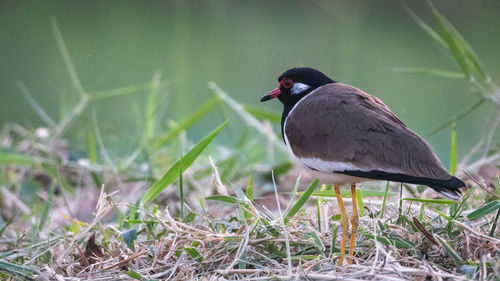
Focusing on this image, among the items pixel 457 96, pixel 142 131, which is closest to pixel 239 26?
pixel 457 96

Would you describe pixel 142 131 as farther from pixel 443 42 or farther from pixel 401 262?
pixel 401 262

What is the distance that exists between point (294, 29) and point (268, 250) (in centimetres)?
659

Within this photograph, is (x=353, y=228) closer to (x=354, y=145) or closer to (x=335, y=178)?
(x=335, y=178)

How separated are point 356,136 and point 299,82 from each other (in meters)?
Answer: 0.53

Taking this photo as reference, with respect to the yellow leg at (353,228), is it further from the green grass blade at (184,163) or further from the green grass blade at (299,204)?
the green grass blade at (184,163)

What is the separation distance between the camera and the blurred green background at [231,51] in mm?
6078

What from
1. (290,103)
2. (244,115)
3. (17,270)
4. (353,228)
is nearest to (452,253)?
(353,228)

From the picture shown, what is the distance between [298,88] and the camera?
282cm

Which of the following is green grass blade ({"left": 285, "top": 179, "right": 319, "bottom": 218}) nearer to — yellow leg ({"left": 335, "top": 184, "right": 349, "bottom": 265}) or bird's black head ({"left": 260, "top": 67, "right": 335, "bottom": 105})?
yellow leg ({"left": 335, "top": 184, "right": 349, "bottom": 265})

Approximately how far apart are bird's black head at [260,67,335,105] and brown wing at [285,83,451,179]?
0.19m

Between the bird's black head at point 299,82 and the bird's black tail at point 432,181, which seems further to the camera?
the bird's black head at point 299,82

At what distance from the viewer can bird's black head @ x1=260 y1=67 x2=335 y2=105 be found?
2.79 m

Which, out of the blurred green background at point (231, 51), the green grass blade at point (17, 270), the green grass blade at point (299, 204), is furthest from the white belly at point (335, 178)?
the blurred green background at point (231, 51)

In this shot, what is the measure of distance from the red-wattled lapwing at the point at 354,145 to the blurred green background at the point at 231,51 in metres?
2.43
